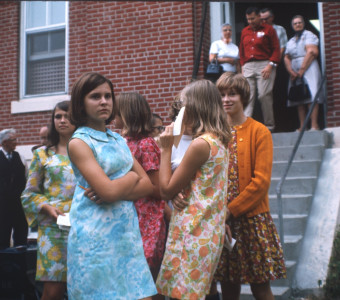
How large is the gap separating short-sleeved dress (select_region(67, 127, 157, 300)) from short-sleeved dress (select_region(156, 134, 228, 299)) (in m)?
0.25

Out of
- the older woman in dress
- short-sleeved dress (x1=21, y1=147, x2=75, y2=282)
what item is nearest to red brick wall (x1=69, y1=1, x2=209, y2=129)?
the older woman in dress

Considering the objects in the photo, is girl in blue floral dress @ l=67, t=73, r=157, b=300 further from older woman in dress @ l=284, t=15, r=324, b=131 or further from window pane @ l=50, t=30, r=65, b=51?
window pane @ l=50, t=30, r=65, b=51

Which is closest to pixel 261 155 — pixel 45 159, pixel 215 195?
pixel 215 195

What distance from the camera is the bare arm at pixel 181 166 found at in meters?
2.81

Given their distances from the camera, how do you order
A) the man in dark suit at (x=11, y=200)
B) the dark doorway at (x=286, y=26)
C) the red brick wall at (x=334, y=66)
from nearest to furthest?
the man in dark suit at (x=11, y=200), the red brick wall at (x=334, y=66), the dark doorway at (x=286, y=26)

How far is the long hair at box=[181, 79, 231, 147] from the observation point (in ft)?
9.77

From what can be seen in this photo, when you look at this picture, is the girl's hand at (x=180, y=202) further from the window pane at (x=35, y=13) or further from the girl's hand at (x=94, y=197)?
the window pane at (x=35, y=13)

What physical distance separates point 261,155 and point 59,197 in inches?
60.5

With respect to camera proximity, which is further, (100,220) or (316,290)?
(316,290)

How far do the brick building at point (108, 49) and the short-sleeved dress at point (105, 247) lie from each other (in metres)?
5.06

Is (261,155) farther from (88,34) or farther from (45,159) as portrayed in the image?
(88,34)

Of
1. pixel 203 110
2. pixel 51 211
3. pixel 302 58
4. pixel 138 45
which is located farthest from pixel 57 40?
pixel 203 110

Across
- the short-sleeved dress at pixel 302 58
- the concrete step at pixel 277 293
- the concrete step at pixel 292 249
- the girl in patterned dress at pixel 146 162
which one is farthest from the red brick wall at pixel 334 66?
the girl in patterned dress at pixel 146 162

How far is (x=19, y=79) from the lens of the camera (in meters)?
9.73
